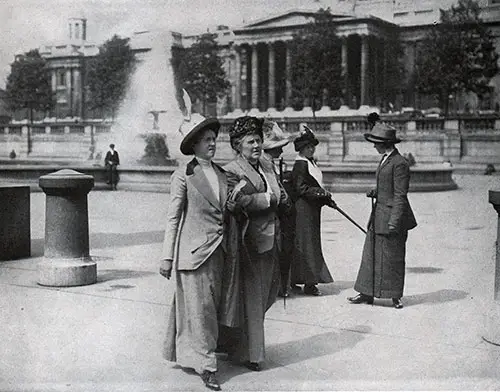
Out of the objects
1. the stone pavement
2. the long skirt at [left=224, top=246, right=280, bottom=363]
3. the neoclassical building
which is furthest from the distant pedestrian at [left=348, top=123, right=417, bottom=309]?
the neoclassical building

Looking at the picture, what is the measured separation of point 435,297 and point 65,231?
4241 mm

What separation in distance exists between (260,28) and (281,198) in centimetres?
6901

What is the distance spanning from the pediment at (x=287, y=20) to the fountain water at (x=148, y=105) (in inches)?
452

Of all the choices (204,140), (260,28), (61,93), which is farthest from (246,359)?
(61,93)

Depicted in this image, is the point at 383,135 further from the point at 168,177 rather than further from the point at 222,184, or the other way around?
the point at 168,177

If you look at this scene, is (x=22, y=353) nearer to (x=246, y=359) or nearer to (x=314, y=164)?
(x=246, y=359)

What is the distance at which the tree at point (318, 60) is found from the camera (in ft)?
198

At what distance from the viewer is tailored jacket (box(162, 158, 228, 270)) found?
5.43 m

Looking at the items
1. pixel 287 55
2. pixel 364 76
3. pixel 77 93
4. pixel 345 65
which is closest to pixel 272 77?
pixel 287 55

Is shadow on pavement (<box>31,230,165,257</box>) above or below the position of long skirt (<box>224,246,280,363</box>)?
below

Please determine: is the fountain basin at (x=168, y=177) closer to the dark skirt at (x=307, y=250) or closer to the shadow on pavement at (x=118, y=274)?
the shadow on pavement at (x=118, y=274)

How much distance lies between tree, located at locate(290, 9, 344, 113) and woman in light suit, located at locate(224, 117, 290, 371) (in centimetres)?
5522

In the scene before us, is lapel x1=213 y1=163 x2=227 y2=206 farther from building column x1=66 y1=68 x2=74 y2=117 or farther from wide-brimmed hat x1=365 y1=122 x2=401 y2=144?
building column x1=66 y1=68 x2=74 y2=117

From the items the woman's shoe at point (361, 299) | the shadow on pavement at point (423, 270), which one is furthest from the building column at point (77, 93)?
the woman's shoe at point (361, 299)
